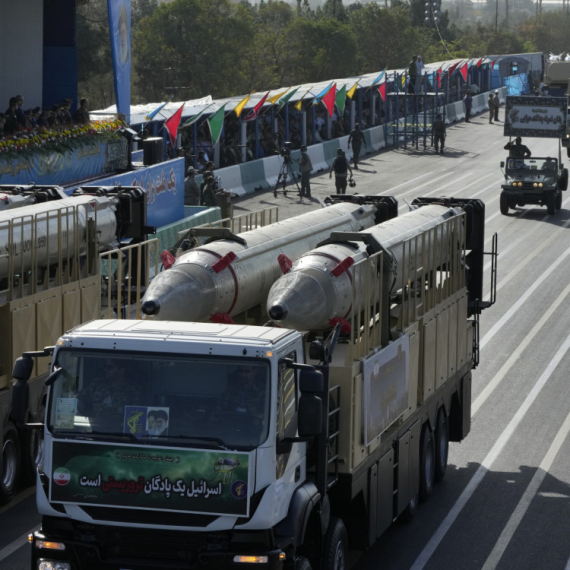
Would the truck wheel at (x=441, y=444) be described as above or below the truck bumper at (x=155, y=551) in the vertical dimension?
below

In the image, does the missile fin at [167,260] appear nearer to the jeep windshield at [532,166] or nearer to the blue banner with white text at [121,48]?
the blue banner with white text at [121,48]

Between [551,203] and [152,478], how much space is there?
103ft

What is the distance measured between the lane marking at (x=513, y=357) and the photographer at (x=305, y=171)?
45.8 ft

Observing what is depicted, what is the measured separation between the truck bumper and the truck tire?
102ft

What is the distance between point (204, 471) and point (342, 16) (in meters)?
105

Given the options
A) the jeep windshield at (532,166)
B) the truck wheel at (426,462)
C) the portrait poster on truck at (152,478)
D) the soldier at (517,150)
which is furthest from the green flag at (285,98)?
the portrait poster on truck at (152,478)

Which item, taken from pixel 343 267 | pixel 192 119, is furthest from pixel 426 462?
pixel 192 119

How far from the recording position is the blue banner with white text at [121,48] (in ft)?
99.7

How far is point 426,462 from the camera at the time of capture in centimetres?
1329

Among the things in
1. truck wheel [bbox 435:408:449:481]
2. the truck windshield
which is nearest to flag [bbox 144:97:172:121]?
truck wheel [bbox 435:408:449:481]

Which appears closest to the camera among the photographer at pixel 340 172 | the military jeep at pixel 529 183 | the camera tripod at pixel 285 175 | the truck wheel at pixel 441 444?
the truck wheel at pixel 441 444

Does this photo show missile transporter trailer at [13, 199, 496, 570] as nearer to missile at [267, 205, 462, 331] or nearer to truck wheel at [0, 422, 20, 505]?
missile at [267, 205, 462, 331]

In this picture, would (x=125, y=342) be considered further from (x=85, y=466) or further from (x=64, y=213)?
(x=64, y=213)

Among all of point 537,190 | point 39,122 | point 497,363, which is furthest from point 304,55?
point 497,363
